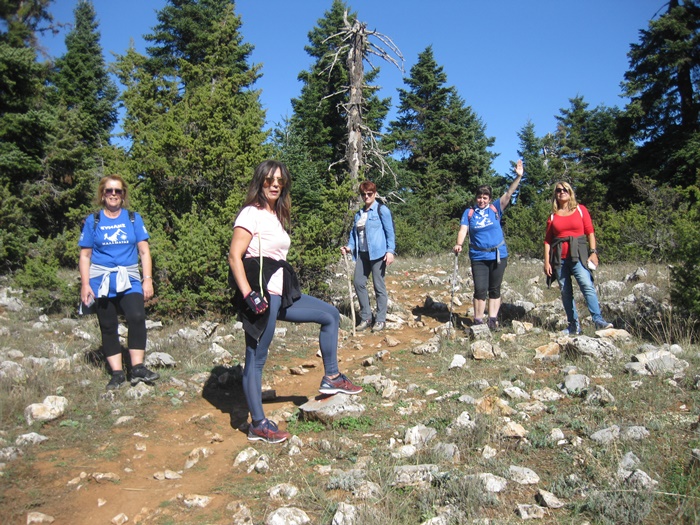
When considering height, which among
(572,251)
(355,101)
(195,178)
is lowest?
(572,251)

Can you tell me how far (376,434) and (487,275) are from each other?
364cm

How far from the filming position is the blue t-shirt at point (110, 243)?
4.60 m

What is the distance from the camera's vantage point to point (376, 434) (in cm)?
370

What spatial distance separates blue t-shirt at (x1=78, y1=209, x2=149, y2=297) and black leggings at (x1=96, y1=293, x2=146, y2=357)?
3.6 inches

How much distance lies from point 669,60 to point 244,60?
1902cm

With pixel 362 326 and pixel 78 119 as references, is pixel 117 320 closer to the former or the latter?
pixel 362 326

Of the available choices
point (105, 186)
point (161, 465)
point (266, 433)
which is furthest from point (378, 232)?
point (161, 465)

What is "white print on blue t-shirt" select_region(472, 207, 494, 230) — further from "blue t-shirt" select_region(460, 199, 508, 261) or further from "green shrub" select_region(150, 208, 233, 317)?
"green shrub" select_region(150, 208, 233, 317)

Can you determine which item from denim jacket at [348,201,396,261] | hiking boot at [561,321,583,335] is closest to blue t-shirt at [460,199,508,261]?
denim jacket at [348,201,396,261]

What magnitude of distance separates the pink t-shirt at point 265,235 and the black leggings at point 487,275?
3.70 m

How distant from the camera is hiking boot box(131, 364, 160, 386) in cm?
466

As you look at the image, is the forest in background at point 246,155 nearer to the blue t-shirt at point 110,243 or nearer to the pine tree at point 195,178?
the pine tree at point 195,178

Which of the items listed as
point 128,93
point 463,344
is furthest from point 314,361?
point 128,93

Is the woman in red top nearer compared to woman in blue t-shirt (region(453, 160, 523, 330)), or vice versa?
the woman in red top
